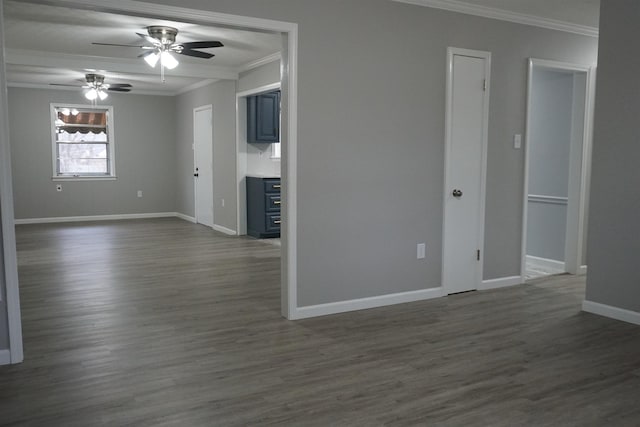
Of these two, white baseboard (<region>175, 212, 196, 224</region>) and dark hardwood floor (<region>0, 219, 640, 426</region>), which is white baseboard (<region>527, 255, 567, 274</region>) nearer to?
dark hardwood floor (<region>0, 219, 640, 426</region>)

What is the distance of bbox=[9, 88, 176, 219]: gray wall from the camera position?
9336 millimetres

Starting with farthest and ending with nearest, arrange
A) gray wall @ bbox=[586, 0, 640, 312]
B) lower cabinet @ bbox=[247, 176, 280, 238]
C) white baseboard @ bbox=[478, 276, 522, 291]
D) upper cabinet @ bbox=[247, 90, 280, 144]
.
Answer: upper cabinet @ bbox=[247, 90, 280, 144], lower cabinet @ bbox=[247, 176, 280, 238], white baseboard @ bbox=[478, 276, 522, 291], gray wall @ bbox=[586, 0, 640, 312]

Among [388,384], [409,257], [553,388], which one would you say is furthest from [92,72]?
[553,388]

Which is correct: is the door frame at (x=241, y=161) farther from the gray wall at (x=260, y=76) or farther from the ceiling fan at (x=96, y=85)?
the ceiling fan at (x=96, y=85)

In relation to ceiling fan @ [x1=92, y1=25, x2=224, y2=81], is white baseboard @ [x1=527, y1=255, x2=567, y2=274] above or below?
below

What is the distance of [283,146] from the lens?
3.97 m

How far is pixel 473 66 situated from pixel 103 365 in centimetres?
368

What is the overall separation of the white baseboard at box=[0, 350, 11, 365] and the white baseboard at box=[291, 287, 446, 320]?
1.84 metres

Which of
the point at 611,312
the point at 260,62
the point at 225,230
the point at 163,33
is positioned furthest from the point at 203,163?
the point at 611,312

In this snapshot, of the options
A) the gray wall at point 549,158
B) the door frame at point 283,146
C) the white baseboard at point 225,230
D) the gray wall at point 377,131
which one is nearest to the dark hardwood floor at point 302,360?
the door frame at point 283,146

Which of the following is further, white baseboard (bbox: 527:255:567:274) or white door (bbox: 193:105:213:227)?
white door (bbox: 193:105:213:227)

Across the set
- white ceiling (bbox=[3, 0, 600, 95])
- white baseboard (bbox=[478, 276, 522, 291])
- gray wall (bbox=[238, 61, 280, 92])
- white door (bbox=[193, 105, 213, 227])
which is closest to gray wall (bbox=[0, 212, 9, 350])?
white ceiling (bbox=[3, 0, 600, 95])

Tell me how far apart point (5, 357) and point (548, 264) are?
5159 mm

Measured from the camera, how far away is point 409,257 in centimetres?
452
